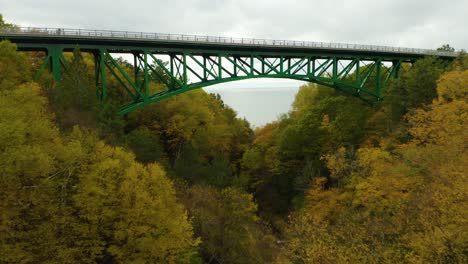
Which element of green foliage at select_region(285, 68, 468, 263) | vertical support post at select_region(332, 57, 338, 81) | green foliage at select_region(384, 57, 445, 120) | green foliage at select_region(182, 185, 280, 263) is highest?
vertical support post at select_region(332, 57, 338, 81)

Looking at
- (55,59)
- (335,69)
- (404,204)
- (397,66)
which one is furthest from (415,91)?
(55,59)

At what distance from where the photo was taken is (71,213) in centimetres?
1516

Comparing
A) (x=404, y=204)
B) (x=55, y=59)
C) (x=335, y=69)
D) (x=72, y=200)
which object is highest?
(x=335, y=69)

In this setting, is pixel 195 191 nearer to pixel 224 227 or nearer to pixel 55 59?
pixel 224 227

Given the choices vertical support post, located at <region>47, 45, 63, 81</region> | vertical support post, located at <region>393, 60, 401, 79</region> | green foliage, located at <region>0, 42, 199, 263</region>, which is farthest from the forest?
vertical support post, located at <region>393, 60, 401, 79</region>

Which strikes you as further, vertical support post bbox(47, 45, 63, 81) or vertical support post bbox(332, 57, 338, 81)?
vertical support post bbox(332, 57, 338, 81)

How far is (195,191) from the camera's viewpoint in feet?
80.0

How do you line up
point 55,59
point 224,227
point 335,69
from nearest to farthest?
point 224,227 → point 55,59 → point 335,69

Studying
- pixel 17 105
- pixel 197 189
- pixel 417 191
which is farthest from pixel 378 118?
pixel 17 105

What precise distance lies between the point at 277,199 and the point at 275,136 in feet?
29.0

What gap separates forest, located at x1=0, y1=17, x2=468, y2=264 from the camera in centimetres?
1359

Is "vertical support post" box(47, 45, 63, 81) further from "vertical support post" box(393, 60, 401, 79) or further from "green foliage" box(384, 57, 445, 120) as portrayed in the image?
"vertical support post" box(393, 60, 401, 79)

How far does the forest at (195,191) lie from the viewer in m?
13.6

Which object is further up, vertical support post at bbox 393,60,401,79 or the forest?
vertical support post at bbox 393,60,401,79
